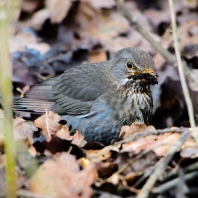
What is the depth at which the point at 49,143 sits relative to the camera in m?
4.20

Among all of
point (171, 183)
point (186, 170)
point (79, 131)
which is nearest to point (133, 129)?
point (79, 131)

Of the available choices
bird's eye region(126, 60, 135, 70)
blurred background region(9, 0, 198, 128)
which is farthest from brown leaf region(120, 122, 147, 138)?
blurred background region(9, 0, 198, 128)

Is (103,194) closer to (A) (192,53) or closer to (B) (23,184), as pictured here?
(B) (23,184)

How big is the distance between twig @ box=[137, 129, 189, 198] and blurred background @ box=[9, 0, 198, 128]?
2470mm

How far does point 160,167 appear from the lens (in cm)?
371

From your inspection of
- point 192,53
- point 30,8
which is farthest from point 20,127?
point 30,8

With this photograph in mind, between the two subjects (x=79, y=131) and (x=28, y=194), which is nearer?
(x=28, y=194)

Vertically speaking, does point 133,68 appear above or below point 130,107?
above

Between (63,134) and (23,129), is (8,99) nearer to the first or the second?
(63,134)

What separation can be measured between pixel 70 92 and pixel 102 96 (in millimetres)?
479

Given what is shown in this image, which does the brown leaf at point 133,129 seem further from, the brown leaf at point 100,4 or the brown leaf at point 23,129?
the brown leaf at point 100,4

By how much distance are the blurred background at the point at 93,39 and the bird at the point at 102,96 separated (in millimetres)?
561

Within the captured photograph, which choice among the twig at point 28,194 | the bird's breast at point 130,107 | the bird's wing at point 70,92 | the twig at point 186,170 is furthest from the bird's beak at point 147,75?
the twig at point 28,194

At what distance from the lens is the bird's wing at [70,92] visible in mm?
5574
